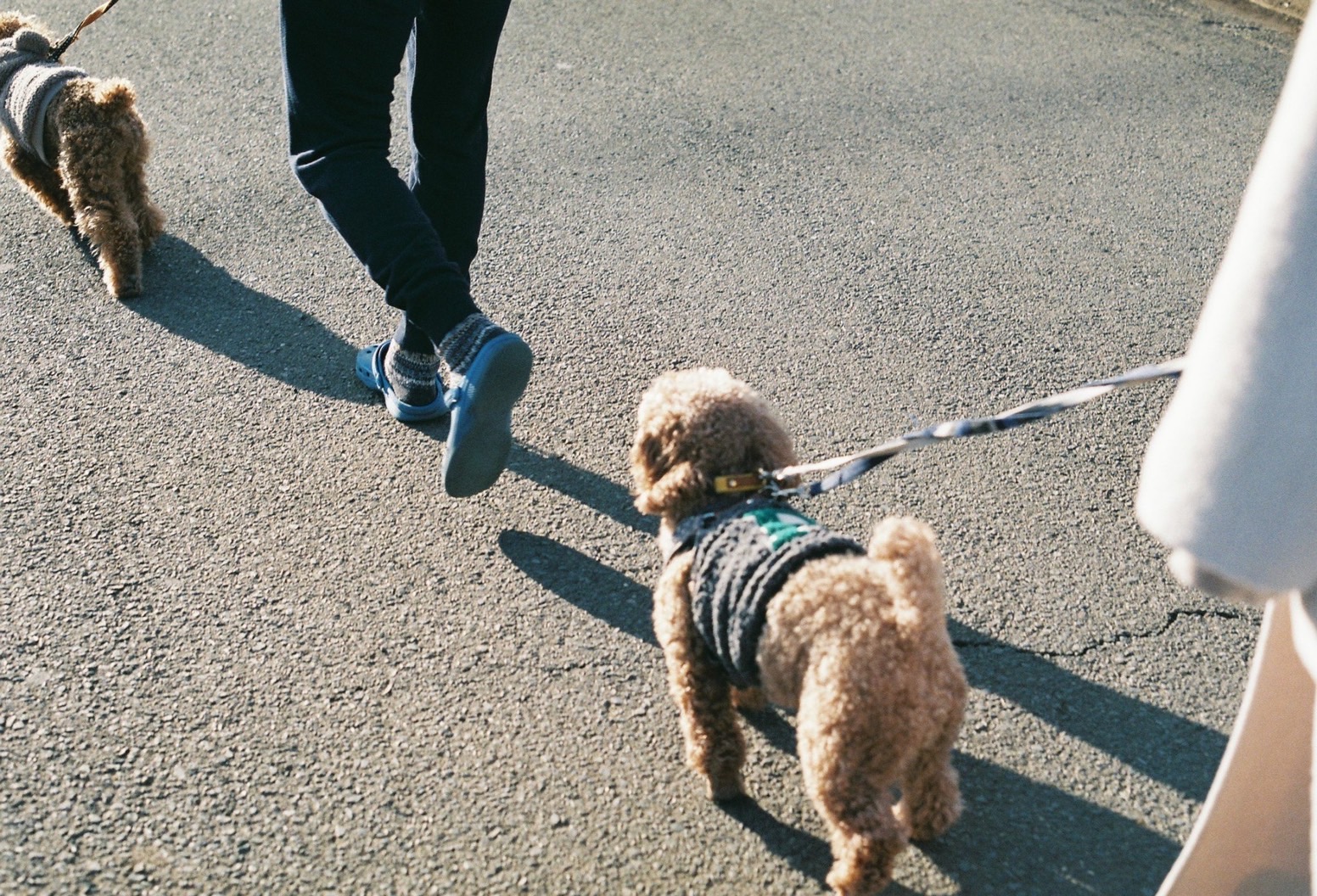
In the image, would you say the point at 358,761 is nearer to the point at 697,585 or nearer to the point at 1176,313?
the point at 697,585

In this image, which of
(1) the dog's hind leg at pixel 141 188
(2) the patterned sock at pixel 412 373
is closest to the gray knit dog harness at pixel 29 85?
(1) the dog's hind leg at pixel 141 188

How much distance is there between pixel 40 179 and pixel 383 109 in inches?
91.0

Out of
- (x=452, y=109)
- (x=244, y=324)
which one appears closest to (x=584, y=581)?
(x=452, y=109)

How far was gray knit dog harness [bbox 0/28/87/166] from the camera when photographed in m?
4.15

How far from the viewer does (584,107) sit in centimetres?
560

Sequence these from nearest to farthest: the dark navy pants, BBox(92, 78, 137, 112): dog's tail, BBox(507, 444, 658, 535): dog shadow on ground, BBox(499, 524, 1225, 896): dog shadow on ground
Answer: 1. BBox(499, 524, 1225, 896): dog shadow on ground
2. the dark navy pants
3. BBox(507, 444, 658, 535): dog shadow on ground
4. BBox(92, 78, 137, 112): dog's tail

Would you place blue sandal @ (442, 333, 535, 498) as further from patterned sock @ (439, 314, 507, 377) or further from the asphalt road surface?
the asphalt road surface

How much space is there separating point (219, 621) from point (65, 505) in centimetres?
70

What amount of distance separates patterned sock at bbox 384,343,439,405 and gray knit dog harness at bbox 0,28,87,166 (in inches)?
68.6

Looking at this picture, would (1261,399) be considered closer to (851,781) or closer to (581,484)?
(851,781)

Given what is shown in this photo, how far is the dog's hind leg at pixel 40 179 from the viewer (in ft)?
14.5

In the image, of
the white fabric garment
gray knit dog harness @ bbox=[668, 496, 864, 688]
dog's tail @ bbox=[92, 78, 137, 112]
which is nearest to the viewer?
the white fabric garment

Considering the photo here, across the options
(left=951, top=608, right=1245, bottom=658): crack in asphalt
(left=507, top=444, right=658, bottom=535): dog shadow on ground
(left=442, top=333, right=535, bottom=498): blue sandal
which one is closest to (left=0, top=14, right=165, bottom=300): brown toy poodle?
(left=507, top=444, right=658, bottom=535): dog shadow on ground

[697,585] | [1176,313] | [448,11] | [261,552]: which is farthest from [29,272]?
[1176,313]
